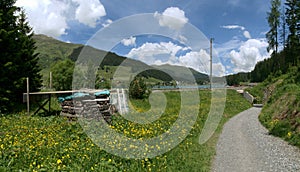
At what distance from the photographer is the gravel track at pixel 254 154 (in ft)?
29.0

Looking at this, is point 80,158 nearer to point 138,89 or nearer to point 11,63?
point 11,63

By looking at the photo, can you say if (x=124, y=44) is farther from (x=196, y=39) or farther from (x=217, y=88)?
(x=217, y=88)

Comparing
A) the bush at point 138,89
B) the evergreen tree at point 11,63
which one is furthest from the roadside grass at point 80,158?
the bush at point 138,89

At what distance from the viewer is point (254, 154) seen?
34.6 ft

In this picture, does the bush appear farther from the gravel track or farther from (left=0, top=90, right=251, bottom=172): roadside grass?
(left=0, top=90, right=251, bottom=172): roadside grass

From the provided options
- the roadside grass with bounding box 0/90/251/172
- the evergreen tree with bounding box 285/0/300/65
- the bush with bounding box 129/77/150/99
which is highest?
the evergreen tree with bounding box 285/0/300/65

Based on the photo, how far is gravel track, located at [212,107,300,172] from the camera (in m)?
8.84

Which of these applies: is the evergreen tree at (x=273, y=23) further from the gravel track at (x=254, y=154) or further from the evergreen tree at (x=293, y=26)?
the gravel track at (x=254, y=154)

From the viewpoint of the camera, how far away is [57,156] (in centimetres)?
771

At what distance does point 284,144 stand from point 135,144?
7.49 meters

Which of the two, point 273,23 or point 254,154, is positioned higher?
point 273,23

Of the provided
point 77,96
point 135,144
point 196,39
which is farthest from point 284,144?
point 77,96

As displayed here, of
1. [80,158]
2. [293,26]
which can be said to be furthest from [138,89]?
[293,26]

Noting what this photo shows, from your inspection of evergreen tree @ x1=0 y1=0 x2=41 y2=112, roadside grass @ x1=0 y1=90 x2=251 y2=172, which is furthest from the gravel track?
evergreen tree @ x1=0 y1=0 x2=41 y2=112
